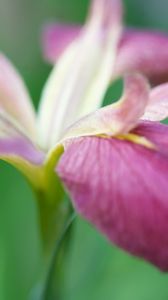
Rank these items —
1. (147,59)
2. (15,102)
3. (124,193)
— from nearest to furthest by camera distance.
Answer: (124,193), (15,102), (147,59)

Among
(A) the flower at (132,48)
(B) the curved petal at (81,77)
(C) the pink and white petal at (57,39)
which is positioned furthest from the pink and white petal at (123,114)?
(C) the pink and white petal at (57,39)

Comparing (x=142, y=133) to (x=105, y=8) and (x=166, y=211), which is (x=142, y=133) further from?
(x=105, y=8)

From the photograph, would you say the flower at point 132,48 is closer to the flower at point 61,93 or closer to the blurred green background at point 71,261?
the flower at point 61,93

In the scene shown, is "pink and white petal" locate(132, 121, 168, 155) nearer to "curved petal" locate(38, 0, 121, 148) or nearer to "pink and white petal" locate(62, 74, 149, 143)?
"pink and white petal" locate(62, 74, 149, 143)

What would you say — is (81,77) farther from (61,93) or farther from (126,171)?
(126,171)

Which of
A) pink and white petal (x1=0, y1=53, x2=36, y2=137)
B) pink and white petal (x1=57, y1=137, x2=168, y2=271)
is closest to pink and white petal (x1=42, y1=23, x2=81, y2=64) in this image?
pink and white petal (x1=0, y1=53, x2=36, y2=137)

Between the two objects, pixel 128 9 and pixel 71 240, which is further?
pixel 128 9

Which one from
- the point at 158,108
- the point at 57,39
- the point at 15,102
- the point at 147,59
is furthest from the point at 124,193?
the point at 57,39

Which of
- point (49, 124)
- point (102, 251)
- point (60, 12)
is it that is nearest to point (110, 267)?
point (102, 251)
